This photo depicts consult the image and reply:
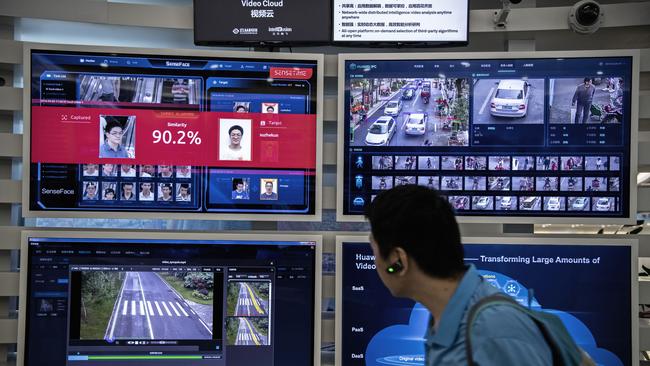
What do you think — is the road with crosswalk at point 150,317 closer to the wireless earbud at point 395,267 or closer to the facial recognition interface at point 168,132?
the facial recognition interface at point 168,132

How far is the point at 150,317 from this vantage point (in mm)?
3143

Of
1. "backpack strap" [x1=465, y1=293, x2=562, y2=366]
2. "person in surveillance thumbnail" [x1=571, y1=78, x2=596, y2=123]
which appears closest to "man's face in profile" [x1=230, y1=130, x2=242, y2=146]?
"person in surveillance thumbnail" [x1=571, y1=78, x2=596, y2=123]

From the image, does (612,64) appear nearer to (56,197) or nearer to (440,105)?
(440,105)

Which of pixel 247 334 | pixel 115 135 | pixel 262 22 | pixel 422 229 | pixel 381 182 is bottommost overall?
pixel 247 334

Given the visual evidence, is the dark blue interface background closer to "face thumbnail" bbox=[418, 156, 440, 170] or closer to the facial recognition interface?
"face thumbnail" bbox=[418, 156, 440, 170]

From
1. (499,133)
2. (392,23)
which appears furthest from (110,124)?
(499,133)

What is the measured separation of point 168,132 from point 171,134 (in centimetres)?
2

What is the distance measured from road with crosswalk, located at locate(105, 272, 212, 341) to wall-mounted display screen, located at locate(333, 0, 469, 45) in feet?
5.25

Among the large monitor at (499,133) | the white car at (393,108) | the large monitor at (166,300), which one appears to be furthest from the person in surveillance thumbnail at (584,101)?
the large monitor at (166,300)

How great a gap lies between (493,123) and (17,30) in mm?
2638

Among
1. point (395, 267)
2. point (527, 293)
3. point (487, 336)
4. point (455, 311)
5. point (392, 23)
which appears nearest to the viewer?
point (487, 336)

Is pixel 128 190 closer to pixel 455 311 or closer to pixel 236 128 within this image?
pixel 236 128

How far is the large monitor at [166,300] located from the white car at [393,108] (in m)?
0.82

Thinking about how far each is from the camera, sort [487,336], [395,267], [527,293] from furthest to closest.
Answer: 1. [527,293]
2. [395,267]
3. [487,336]
